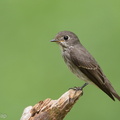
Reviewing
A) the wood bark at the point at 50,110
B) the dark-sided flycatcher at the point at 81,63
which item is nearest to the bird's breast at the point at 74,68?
the dark-sided flycatcher at the point at 81,63

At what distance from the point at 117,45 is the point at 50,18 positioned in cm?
200

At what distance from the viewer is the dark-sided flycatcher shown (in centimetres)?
1205

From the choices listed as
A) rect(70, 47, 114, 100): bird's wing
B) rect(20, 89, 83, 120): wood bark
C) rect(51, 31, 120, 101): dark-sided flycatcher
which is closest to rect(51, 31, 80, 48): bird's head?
rect(51, 31, 120, 101): dark-sided flycatcher

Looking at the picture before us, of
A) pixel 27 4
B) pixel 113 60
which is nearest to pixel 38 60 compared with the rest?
pixel 113 60

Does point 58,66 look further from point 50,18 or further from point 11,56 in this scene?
point 50,18

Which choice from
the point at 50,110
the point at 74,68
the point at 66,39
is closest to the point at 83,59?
the point at 74,68

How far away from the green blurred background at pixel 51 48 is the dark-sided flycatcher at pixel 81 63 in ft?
5.62

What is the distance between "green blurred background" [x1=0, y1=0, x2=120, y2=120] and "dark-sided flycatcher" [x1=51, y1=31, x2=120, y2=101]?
171 cm

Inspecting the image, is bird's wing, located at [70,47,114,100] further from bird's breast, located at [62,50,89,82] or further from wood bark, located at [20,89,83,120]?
wood bark, located at [20,89,83,120]

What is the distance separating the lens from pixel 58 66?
15.3 m

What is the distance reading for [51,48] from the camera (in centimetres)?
1598

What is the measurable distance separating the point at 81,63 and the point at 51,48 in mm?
3799

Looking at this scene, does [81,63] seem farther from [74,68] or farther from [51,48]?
[51,48]

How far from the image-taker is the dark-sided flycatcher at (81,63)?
1205 cm
